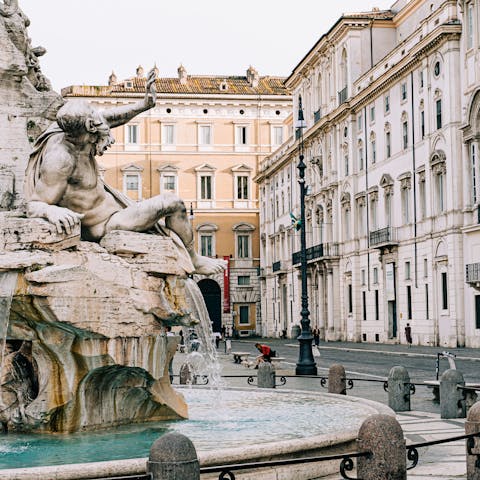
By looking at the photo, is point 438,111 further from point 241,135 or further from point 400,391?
point 241,135

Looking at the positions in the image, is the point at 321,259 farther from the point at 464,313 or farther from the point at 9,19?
the point at 9,19

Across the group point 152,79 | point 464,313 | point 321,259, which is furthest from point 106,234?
point 321,259

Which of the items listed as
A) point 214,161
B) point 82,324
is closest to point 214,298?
point 214,161

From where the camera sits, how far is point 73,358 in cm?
879

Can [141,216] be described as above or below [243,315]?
below

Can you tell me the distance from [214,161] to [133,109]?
65745 mm

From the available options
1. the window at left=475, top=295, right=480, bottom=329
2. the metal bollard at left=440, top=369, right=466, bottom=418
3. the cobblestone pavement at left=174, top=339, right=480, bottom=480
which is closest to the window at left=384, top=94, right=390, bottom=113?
the window at left=475, top=295, right=480, bottom=329

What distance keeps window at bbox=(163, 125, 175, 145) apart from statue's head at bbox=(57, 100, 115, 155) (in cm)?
6546

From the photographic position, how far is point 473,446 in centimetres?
806

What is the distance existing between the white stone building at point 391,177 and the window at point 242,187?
8074mm

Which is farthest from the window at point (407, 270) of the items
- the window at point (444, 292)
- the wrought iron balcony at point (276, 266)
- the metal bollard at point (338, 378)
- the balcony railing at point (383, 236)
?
the metal bollard at point (338, 378)

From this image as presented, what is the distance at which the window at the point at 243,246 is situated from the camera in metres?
75.2

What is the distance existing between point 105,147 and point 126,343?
1.79 metres

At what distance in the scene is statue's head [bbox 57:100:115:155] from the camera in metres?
9.04
